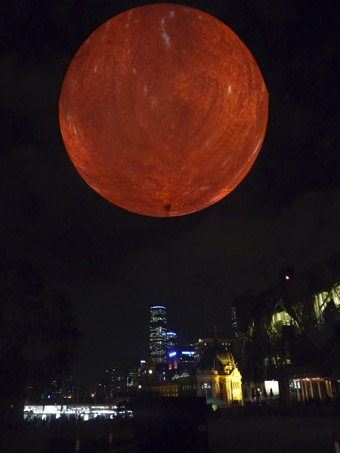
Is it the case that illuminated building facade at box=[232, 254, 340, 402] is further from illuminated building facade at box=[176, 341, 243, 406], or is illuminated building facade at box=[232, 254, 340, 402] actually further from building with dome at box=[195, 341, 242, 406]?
building with dome at box=[195, 341, 242, 406]

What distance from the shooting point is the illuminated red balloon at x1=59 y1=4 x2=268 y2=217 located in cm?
502

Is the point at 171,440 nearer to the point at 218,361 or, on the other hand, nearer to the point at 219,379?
the point at 219,379

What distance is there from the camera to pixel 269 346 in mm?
56875

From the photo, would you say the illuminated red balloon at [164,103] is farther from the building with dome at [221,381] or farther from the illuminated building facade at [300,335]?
the building with dome at [221,381]

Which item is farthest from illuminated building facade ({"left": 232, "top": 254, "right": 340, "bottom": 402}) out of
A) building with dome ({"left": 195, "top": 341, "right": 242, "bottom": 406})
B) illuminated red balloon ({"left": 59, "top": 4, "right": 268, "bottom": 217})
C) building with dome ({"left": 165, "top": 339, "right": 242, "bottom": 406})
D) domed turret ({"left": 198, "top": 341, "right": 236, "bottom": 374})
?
illuminated red balloon ({"left": 59, "top": 4, "right": 268, "bottom": 217})

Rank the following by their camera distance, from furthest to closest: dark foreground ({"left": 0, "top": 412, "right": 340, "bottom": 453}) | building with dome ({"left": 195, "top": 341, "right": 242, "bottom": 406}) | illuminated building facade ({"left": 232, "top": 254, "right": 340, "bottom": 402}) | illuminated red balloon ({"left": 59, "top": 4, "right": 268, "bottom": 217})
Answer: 1. building with dome ({"left": 195, "top": 341, "right": 242, "bottom": 406})
2. illuminated building facade ({"left": 232, "top": 254, "right": 340, "bottom": 402})
3. dark foreground ({"left": 0, "top": 412, "right": 340, "bottom": 453})
4. illuminated red balloon ({"left": 59, "top": 4, "right": 268, "bottom": 217})

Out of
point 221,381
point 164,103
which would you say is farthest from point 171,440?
point 221,381

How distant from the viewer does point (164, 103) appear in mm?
5090

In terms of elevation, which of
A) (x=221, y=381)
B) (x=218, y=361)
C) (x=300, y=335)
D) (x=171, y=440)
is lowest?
(x=171, y=440)

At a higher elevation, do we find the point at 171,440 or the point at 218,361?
the point at 218,361

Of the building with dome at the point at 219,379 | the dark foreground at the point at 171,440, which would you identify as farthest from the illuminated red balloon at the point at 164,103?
the building with dome at the point at 219,379

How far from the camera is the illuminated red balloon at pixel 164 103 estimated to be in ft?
16.5

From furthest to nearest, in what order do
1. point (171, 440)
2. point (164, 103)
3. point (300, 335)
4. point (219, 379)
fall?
point (219, 379)
point (300, 335)
point (171, 440)
point (164, 103)

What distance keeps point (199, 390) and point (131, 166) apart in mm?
71820
